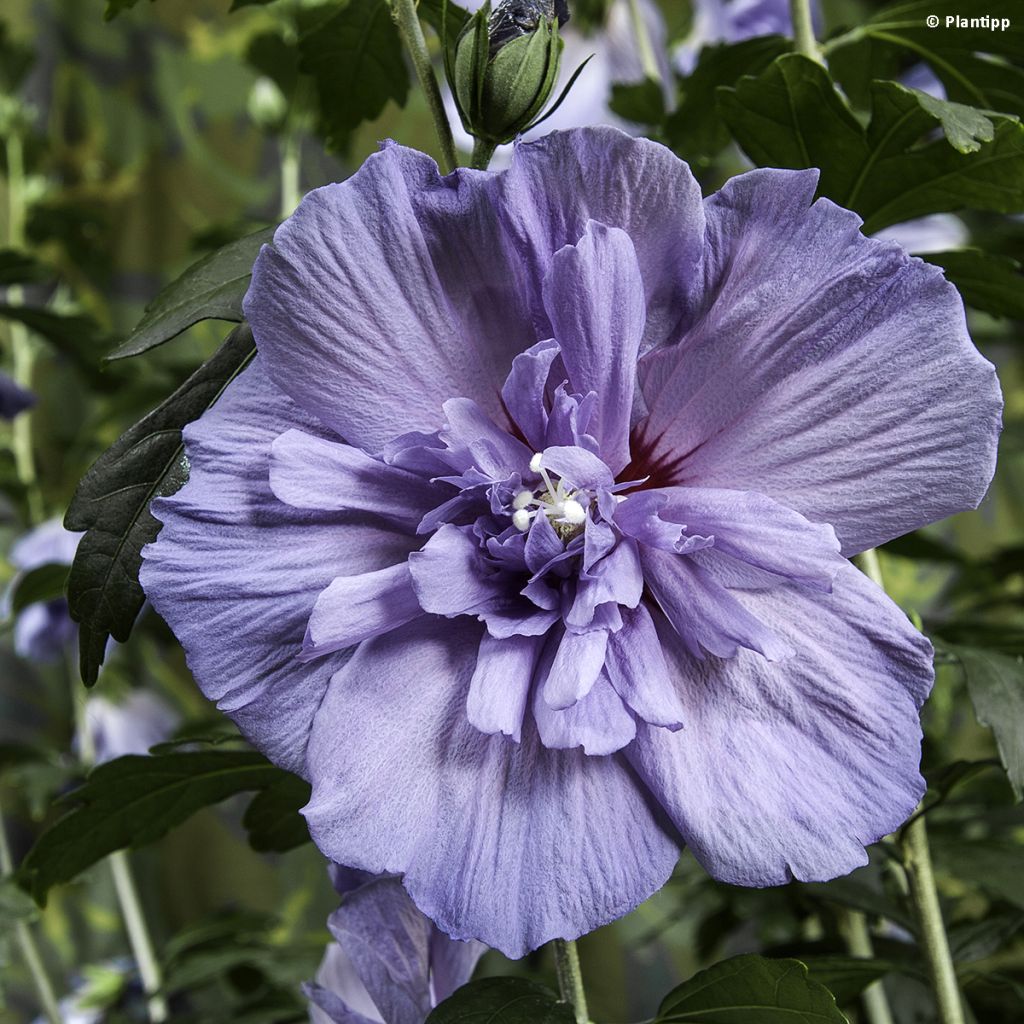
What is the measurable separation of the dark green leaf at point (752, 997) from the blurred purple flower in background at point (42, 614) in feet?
2.12

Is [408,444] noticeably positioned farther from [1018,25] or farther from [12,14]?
[12,14]

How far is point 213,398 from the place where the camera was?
1.26ft

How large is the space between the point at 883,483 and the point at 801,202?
8cm

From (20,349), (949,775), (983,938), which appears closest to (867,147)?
(949,775)

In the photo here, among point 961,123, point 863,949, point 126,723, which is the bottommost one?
point 126,723

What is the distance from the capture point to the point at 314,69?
524mm

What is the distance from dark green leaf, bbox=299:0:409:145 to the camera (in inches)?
19.9

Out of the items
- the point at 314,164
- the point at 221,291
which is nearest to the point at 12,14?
the point at 314,164

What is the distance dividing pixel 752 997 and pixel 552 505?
19 centimetres

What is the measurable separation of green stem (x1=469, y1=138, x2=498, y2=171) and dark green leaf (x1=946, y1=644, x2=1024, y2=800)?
26cm

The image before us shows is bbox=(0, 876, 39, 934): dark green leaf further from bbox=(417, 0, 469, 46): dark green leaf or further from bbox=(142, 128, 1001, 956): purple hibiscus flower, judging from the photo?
bbox=(417, 0, 469, 46): dark green leaf

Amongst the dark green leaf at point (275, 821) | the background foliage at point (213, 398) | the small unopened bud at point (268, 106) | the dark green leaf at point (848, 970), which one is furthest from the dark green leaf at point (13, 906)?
the small unopened bud at point (268, 106)

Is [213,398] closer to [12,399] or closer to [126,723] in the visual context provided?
[12,399]

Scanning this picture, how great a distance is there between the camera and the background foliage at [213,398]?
0.40 meters
